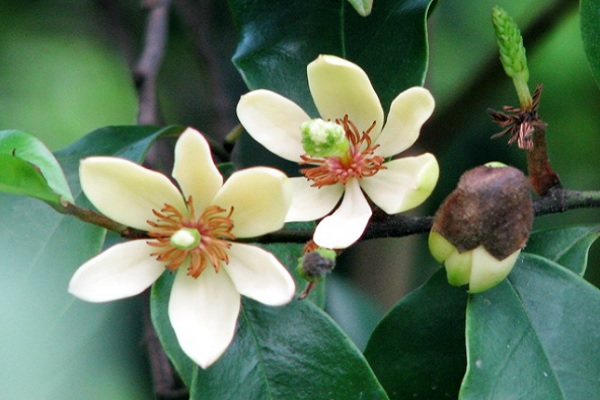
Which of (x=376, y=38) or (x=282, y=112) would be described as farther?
(x=376, y=38)

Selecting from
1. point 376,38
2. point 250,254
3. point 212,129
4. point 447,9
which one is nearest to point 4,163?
point 250,254

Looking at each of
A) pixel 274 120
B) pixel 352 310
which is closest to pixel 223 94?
pixel 352 310

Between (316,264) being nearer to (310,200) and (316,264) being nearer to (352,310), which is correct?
(310,200)

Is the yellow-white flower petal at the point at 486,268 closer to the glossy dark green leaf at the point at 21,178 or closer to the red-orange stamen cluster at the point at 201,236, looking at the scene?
the red-orange stamen cluster at the point at 201,236

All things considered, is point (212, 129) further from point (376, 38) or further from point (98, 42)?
point (376, 38)

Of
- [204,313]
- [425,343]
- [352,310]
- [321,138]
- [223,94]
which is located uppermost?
[321,138]

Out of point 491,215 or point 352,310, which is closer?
point 491,215

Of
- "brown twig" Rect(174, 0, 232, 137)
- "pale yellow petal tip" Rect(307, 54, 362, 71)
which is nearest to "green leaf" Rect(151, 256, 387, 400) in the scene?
"pale yellow petal tip" Rect(307, 54, 362, 71)
